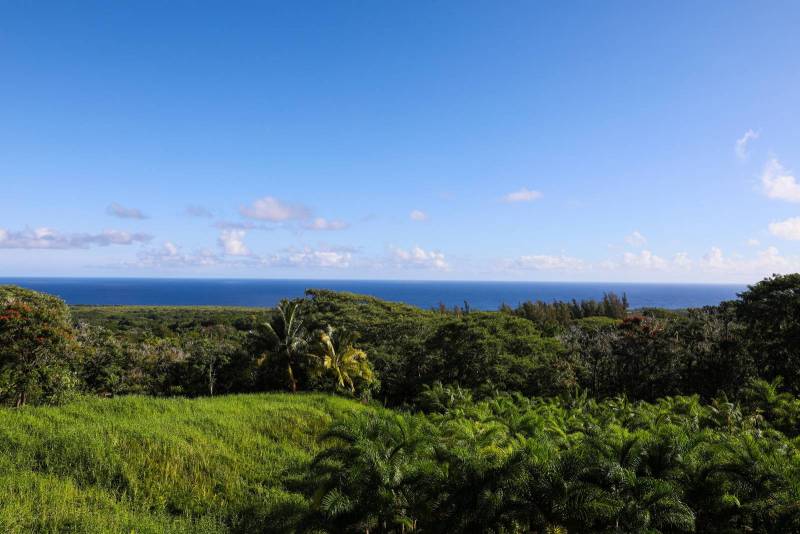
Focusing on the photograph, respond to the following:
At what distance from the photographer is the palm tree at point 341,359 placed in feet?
79.7

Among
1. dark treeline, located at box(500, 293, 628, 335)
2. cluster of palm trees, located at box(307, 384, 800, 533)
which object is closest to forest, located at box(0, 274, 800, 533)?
cluster of palm trees, located at box(307, 384, 800, 533)

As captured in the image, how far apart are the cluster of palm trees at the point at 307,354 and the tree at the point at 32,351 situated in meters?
9.13

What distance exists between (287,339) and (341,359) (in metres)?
3.30

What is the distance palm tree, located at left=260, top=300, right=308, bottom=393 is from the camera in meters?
24.8

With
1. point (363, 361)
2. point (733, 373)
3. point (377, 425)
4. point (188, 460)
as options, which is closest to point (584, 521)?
point (377, 425)

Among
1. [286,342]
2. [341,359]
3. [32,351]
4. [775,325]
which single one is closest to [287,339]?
[286,342]

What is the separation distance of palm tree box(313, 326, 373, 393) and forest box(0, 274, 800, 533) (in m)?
0.11

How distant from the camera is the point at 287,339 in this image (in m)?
25.0

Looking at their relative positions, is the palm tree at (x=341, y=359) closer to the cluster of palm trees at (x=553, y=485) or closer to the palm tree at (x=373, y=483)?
the cluster of palm trees at (x=553, y=485)

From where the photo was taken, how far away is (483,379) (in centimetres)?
2459

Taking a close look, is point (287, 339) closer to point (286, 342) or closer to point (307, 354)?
point (286, 342)

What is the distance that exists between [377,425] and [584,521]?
4200mm

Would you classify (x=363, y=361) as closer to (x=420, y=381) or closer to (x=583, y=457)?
(x=420, y=381)

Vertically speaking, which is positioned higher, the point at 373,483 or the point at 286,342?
the point at 373,483
